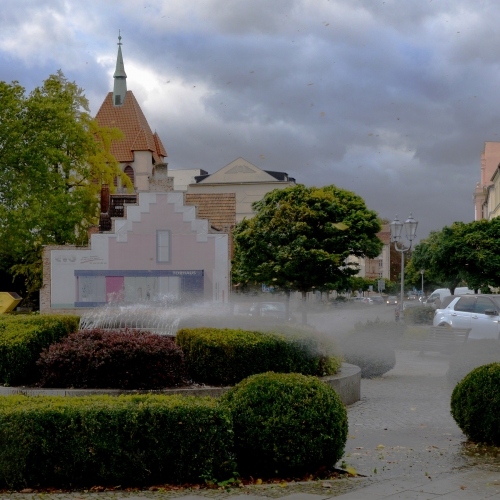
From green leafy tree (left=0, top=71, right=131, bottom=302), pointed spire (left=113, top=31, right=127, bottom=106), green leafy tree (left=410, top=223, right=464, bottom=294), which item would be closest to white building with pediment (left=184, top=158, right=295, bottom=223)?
pointed spire (left=113, top=31, right=127, bottom=106)

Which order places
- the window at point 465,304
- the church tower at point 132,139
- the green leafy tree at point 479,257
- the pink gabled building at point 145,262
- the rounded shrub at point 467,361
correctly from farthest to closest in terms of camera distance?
1. the church tower at point 132,139
2. the green leafy tree at point 479,257
3. the pink gabled building at point 145,262
4. the window at point 465,304
5. the rounded shrub at point 467,361

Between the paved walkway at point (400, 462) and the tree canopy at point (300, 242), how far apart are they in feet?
93.0

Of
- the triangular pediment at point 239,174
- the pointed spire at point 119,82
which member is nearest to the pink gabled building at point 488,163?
the triangular pediment at point 239,174

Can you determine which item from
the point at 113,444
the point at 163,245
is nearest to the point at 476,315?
the point at 163,245

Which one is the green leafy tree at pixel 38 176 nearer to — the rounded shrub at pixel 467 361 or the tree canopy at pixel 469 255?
the tree canopy at pixel 469 255

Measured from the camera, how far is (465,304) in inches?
935

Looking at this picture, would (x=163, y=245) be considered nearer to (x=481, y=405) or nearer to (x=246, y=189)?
(x=481, y=405)

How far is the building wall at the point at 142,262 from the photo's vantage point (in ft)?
112

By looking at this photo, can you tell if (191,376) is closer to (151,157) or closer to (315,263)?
(315,263)

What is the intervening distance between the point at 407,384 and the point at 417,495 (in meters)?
9.23

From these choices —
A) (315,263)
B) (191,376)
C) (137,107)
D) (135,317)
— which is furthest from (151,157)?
(191,376)

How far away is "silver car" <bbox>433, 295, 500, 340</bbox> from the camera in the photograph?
22516 mm

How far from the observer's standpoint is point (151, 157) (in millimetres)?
87438

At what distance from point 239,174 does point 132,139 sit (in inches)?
692
